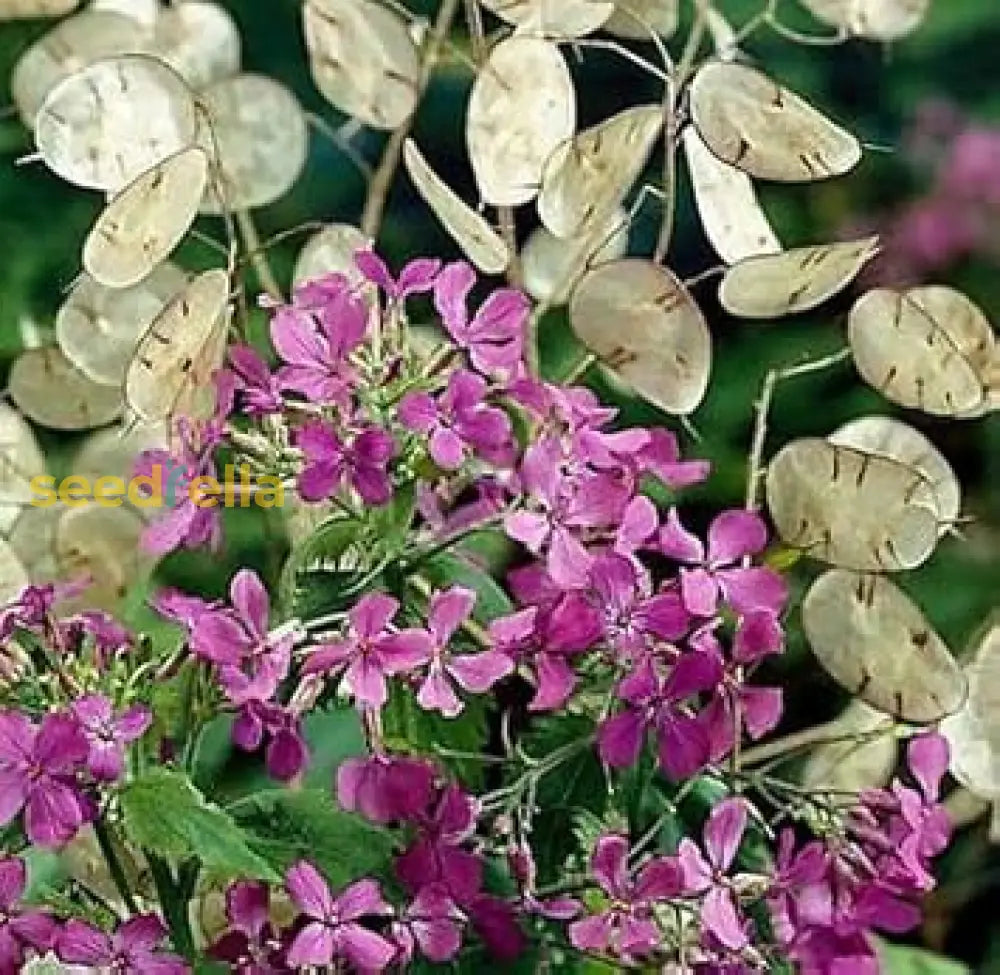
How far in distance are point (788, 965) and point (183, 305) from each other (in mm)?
199

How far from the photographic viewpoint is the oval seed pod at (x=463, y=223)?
614 millimetres

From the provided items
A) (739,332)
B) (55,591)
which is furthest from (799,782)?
(739,332)

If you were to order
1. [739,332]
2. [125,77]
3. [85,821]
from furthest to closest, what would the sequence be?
[739,332] < [125,77] < [85,821]

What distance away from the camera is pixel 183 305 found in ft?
1.89

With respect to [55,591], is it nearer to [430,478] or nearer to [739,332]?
[430,478]

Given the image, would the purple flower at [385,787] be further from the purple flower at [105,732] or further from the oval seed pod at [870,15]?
the oval seed pod at [870,15]

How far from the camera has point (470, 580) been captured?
0.60m

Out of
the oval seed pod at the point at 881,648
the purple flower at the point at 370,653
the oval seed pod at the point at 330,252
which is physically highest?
the purple flower at the point at 370,653

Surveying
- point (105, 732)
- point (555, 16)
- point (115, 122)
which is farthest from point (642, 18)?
point (105, 732)

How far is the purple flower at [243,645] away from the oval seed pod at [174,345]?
0.20 ft

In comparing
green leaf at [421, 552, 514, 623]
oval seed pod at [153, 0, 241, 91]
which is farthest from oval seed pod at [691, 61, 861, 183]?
oval seed pod at [153, 0, 241, 91]

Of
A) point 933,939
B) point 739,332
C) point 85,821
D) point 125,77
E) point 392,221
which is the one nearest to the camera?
point 85,821

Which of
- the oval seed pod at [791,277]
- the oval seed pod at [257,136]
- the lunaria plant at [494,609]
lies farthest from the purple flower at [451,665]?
the oval seed pod at [257,136]

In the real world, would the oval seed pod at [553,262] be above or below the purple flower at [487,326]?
below
